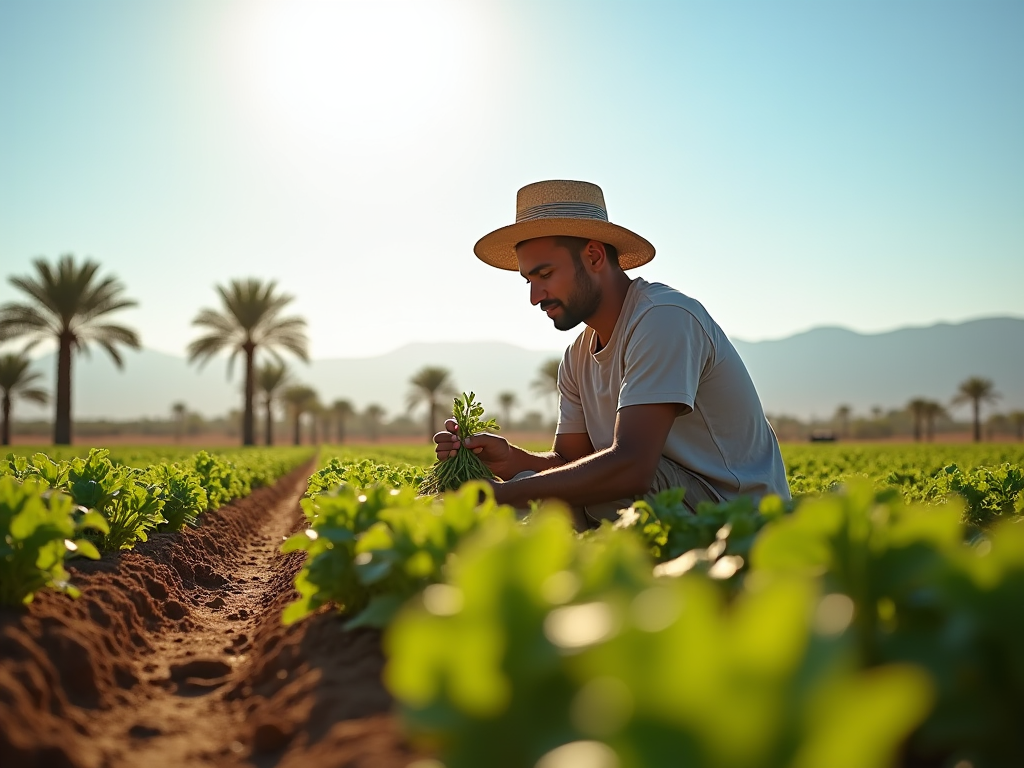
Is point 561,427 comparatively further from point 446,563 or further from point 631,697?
point 631,697

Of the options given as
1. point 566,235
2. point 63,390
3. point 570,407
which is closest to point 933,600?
point 566,235

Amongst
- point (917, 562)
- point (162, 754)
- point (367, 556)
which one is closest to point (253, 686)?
point (162, 754)

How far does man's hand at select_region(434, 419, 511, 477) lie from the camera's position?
434 centimetres

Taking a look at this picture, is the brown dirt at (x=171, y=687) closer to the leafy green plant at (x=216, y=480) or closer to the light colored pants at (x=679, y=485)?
the light colored pants at (x=679, y=485)

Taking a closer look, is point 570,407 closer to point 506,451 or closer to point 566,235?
point 506,451

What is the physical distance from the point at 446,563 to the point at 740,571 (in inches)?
32.9

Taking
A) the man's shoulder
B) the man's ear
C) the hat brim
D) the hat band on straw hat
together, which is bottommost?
the man's shoulder

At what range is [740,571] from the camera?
2.14 metres

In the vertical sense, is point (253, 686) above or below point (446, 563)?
below

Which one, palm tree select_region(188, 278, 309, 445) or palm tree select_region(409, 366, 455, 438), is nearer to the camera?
palm tree select_region(188, 278, 309, 445)

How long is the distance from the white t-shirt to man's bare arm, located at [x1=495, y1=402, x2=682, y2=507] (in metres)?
0.10

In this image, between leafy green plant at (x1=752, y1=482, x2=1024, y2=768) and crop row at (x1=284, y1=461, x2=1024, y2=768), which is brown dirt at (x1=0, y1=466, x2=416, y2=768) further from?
leafy green plant at (x1=752, y1=482, x2=1024, y2=768)

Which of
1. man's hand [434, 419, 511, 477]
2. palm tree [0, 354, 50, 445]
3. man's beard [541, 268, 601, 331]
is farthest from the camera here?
palm tree [0, 354, 50, 445]

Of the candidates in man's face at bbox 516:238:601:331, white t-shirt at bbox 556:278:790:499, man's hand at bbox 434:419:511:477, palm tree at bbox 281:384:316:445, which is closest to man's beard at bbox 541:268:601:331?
man's face at bbox 516:238:601:331
